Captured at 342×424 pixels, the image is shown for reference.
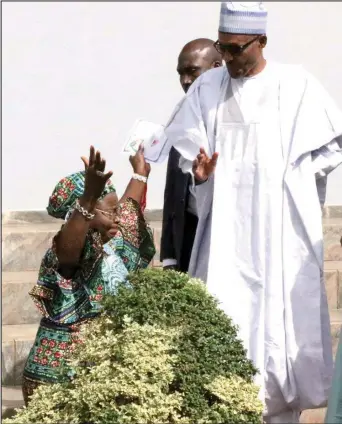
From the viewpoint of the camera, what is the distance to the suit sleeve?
21.1 ft

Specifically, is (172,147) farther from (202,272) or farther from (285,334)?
(285,334)

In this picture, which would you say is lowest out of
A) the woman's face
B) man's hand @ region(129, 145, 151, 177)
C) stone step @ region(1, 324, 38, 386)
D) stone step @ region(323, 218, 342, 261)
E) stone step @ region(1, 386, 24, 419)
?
stone step @ region(1, 386, 24, 419)

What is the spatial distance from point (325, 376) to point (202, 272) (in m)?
0.75

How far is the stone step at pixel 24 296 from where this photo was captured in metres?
8.35

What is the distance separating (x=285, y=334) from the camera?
594 centimetres

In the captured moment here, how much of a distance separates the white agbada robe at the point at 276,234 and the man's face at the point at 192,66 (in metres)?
0.91

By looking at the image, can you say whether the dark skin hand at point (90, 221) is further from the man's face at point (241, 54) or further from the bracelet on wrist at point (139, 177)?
the man's face at point (241, 54)

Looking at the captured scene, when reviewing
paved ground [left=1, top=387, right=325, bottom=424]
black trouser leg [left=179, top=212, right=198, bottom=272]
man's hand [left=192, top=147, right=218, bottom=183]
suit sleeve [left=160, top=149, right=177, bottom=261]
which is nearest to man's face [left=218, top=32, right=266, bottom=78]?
man's hand [left=192, top=147, right=218, bottom=183]

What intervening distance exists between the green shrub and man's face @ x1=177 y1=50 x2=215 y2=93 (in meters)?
2.53

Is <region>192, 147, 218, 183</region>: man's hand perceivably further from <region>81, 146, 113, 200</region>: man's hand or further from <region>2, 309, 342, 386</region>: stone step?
<region>2, 309, 342, 386</region>: stone step

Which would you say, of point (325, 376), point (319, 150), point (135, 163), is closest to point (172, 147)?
point (135, 163)

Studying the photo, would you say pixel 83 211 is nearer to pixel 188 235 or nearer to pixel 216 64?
pixel 188 235

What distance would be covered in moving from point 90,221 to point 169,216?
4.69ft

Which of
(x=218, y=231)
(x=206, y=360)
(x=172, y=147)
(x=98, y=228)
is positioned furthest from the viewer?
(x=172, y=147)
